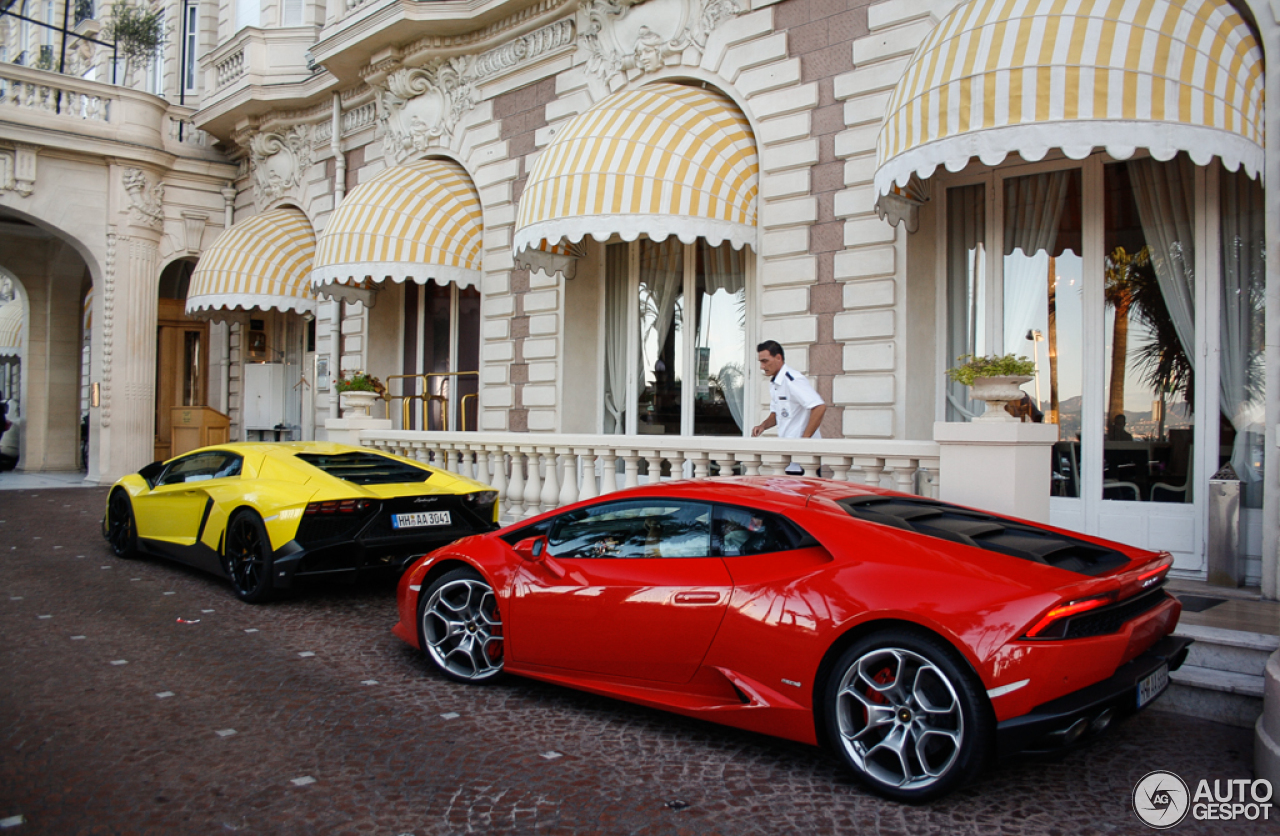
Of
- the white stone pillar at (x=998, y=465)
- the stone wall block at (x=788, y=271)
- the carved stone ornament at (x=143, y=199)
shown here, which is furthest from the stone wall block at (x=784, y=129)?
the carved stone ornament at (x=143, y=199)

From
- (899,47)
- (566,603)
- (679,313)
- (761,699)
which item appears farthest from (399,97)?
(761,699)

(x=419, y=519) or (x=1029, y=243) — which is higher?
(x=1029, y=243)

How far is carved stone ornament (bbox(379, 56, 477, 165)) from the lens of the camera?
13.1 meters

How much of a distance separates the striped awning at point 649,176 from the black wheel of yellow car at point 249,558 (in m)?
4.23

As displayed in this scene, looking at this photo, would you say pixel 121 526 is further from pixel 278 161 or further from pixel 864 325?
Answer: pixel 278 161

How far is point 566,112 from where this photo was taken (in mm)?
11531

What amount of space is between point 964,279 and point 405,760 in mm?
6670

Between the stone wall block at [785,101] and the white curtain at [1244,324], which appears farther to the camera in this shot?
the stone wall block at [785,101]

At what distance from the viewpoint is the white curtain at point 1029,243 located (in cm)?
783

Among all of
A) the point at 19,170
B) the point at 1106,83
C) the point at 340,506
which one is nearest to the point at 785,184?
the point at 1106,83

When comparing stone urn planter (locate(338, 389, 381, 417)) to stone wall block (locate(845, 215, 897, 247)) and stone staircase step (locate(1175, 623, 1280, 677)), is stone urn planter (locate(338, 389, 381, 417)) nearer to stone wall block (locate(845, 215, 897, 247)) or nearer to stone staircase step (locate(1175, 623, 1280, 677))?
stone wall block (locate(845, 215, 897, 247))

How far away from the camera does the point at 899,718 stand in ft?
11.3

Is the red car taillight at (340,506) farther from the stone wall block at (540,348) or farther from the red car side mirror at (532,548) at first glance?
the stone wall block at (540,348)

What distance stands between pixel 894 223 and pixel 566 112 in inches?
205
